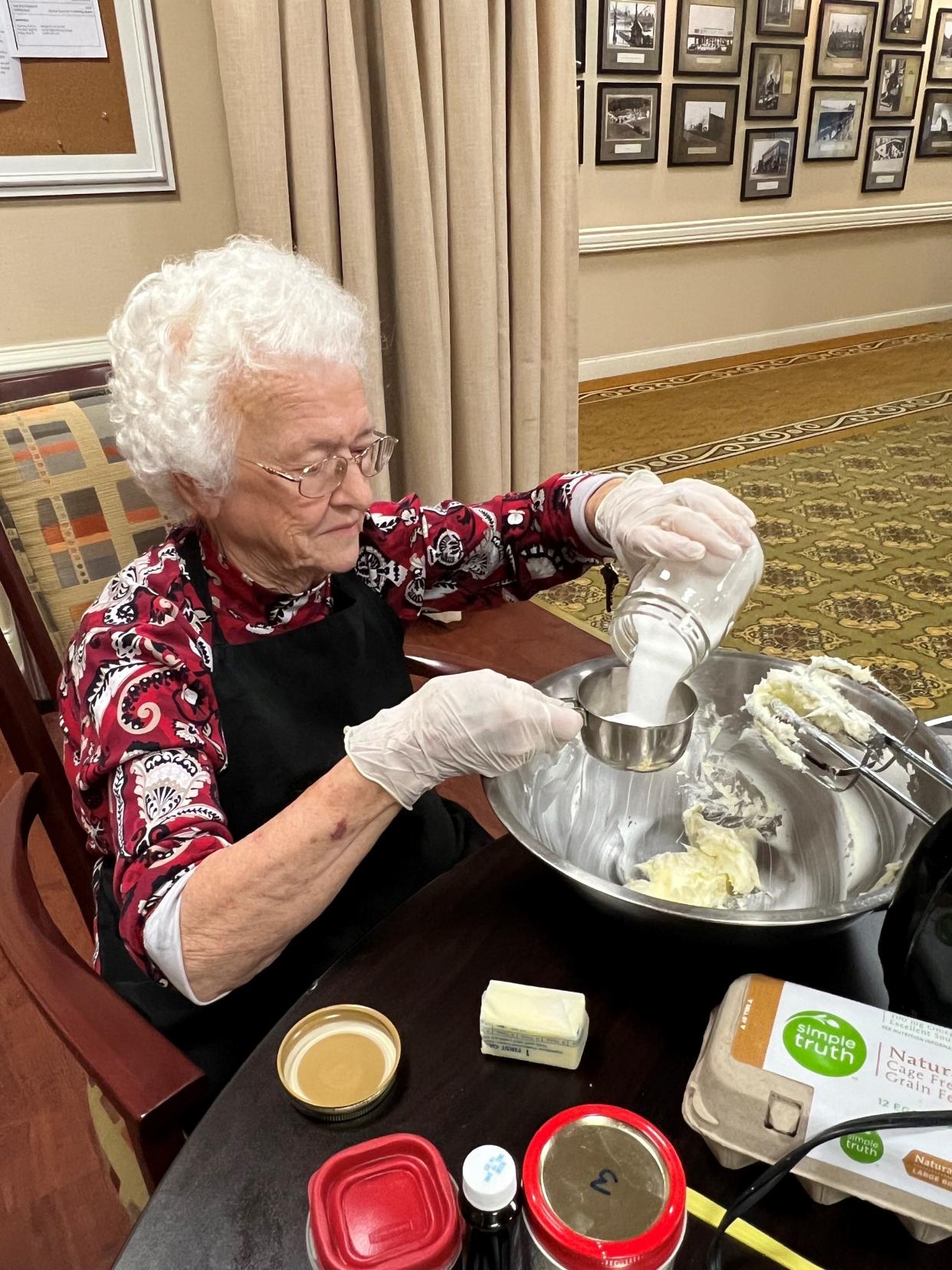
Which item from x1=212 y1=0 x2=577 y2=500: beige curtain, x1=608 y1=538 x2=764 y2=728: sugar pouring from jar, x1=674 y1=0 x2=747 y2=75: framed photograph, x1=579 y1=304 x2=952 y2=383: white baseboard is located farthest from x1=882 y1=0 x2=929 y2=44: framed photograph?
x1=608 y1=538 x2=764 y2=728: sugar pouring from jar

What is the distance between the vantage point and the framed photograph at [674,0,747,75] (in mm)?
4848

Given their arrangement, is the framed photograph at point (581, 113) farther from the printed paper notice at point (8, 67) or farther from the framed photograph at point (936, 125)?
the printed paper notice at point (8, 67)

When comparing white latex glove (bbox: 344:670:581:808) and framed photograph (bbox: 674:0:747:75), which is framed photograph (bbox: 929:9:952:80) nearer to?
framed photograph (bbox: 674:0:747:75)

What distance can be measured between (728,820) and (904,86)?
22.0 feet

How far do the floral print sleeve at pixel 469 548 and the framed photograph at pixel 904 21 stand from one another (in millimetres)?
6017

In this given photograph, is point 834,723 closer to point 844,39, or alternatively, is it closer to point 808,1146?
point 808,1146

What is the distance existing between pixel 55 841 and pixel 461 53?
222 cm

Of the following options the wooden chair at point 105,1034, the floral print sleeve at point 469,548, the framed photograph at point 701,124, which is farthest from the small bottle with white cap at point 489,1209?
the framed photograph at point 701,124

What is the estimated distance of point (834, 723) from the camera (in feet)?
3.11

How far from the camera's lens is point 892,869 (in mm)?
837

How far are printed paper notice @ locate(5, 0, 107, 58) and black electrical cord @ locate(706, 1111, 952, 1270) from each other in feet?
8.77

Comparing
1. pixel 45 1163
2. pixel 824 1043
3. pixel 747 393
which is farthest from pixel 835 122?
pixel 45 1163

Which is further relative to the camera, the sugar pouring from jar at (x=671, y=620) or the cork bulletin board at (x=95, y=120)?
the cork bulletin board at (x=95, y=120)

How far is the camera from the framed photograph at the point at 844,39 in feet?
17.6
